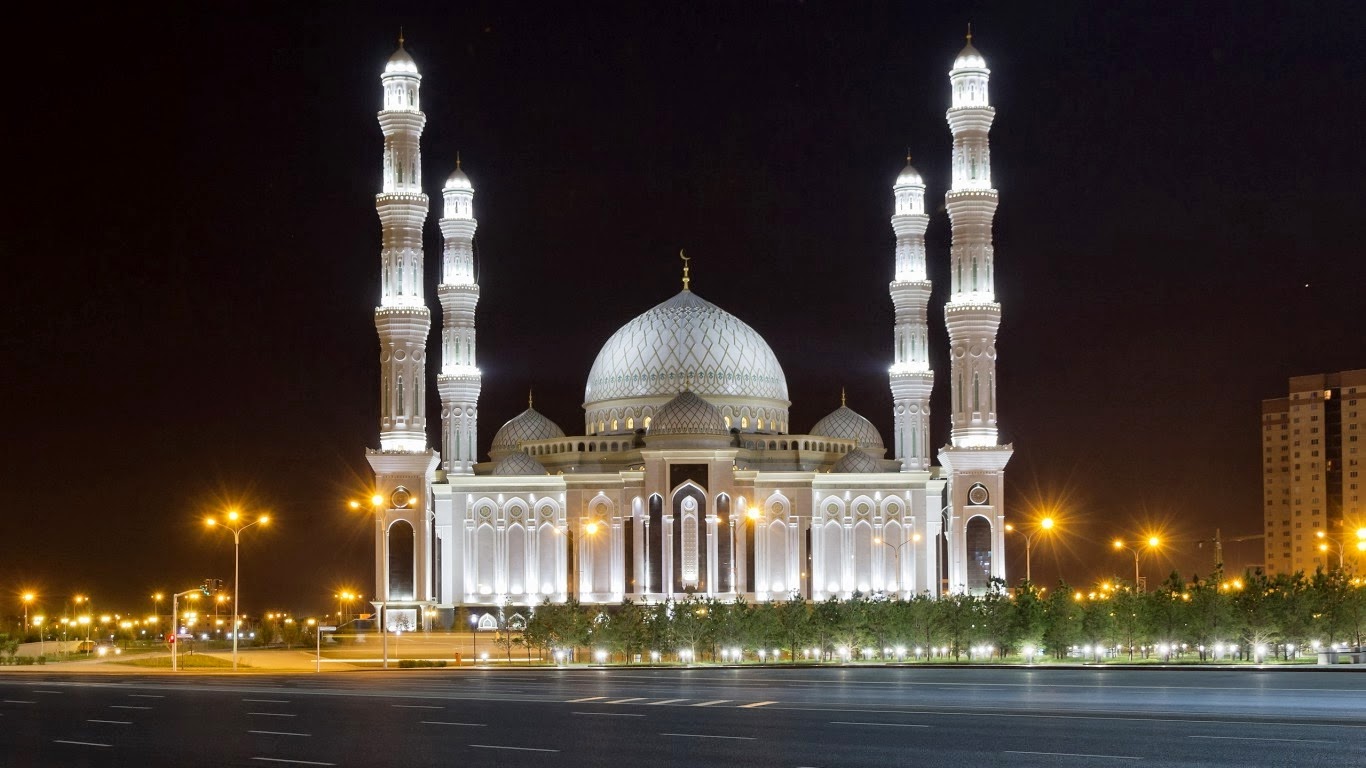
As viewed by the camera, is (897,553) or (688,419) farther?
(897,553)

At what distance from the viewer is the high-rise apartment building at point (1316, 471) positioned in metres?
126

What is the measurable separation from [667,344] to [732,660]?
3610 cm

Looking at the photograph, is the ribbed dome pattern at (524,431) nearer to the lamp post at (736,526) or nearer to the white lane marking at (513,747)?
the lamp post at (736,526)

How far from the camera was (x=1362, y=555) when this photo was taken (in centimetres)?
10344

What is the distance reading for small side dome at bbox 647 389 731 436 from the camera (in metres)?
84.8

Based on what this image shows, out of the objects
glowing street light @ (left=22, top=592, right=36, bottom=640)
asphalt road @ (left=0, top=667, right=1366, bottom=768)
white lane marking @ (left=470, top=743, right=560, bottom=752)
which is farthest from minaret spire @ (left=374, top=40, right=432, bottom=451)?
white lane marking @ (left=470, top=743, right=560, bottom=752)

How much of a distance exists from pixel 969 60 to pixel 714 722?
5862 cm

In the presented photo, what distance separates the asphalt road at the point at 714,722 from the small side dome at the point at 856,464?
43484mm

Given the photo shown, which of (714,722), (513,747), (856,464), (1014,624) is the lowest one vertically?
(1014,624)

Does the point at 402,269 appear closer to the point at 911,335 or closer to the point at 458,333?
the point at 458,333

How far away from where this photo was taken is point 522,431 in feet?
313

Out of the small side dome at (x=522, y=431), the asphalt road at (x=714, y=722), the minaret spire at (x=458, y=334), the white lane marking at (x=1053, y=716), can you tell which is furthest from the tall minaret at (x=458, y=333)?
the white lane marking at (x=1053, y=716)

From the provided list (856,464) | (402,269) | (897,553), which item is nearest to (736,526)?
(856,464)

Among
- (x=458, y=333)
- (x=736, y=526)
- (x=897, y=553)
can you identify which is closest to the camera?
(x=736, y=526)
